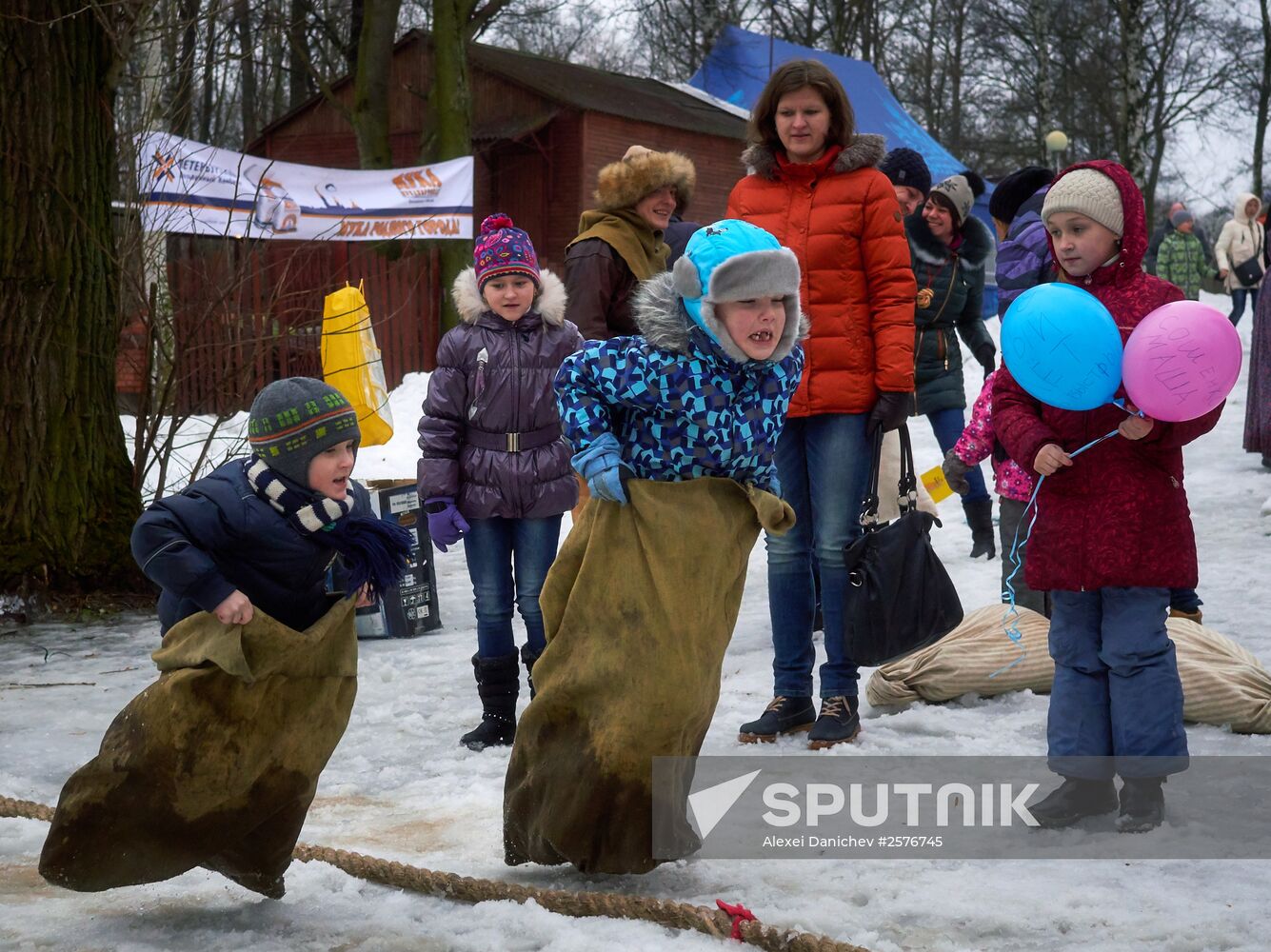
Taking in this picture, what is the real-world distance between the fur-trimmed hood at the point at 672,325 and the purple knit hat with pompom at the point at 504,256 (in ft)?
4.71

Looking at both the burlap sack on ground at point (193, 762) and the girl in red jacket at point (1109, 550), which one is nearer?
the burlap sack on ground at point (193, 762)

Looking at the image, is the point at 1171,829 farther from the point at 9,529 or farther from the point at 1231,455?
the point at 1231,455

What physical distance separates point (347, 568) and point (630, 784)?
839mm

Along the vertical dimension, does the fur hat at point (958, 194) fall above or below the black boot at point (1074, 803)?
above

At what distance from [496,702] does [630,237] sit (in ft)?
6.30

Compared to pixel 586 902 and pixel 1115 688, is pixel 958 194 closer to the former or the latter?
pixel 1115 688

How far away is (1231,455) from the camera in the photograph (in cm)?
1130

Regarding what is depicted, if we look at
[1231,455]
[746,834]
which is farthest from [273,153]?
[746,834]

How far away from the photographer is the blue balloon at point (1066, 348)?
3.59m

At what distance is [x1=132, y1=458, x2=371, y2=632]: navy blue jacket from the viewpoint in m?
3.03

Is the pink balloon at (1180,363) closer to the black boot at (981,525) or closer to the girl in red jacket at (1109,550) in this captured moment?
the girl in red jacket at (1109,550)

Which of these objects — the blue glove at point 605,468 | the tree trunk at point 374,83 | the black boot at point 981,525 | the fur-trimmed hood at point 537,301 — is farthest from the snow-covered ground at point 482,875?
the tree trunk at point 374,83

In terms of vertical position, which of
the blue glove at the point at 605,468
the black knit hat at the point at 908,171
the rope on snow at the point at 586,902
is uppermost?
the black knit hat at the point at 908,171

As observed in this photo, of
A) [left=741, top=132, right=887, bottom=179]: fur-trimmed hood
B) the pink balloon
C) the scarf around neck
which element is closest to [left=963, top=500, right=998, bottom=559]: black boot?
the scarf around neck
